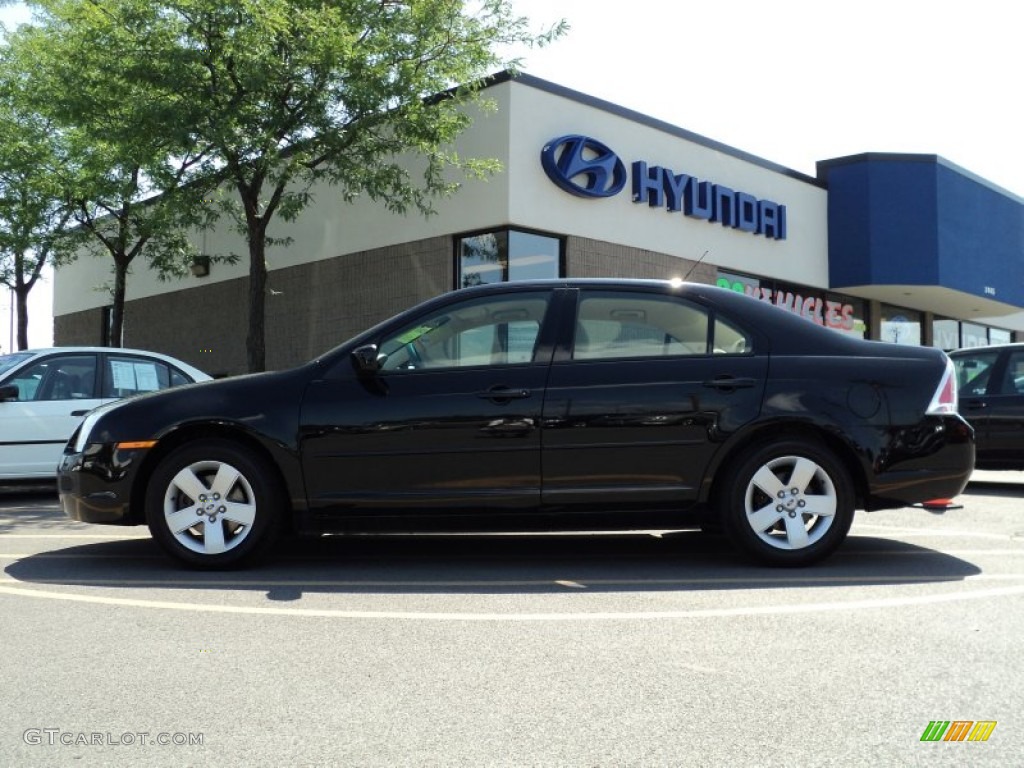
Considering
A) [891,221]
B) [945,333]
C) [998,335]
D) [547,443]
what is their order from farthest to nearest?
[998,335] → [945,333] → [891,221] → [547,443]

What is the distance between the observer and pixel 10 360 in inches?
376

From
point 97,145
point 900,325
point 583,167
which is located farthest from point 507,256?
point 900,325

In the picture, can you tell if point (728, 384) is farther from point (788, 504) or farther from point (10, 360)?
point (10, 360)

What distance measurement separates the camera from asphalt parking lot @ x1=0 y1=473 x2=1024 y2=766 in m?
2.78

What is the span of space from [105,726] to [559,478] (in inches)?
112

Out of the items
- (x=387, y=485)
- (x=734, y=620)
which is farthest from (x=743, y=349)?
(x=387, y=485)

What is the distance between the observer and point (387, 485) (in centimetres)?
531

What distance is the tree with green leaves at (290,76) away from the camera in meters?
12.6

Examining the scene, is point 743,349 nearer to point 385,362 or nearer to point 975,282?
point 385,362

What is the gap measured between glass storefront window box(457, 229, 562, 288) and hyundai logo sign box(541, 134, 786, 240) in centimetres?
105

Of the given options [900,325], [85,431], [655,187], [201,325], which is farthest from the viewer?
[900,325]

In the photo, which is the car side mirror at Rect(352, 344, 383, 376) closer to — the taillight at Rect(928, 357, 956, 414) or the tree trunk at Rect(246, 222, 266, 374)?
the taillight at Rect(928, 357, 956, 414)

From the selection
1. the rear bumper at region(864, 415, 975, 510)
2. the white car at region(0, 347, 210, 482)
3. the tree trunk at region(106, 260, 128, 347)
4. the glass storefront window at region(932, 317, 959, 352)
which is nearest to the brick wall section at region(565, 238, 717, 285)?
the white car at region(0, 347, 210, 482)

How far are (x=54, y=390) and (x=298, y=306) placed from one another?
9.85 metres
